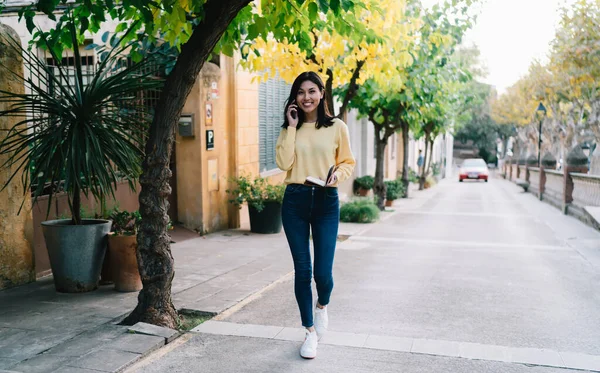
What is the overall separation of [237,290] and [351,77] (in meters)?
6.34

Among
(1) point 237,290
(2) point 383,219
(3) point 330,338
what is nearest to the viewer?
(3) point 330,338

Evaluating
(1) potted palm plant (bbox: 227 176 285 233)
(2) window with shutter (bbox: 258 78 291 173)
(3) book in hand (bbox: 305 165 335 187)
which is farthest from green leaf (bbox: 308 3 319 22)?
(2) window with shutter (bbox: 258 78 291 173)

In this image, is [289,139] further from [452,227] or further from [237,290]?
[452,227]

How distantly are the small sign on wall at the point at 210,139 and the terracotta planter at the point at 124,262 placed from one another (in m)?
4.76

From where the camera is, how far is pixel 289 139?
4426mm

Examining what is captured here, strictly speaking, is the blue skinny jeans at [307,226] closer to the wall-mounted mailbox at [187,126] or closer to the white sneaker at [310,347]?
the white sneaker at [310,347]

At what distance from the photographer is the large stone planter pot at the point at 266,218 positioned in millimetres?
11352

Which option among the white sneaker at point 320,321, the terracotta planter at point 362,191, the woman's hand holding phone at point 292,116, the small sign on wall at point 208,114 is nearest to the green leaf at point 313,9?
the woman's hand holding phone at point 292,116

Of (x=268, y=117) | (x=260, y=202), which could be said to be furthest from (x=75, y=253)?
(x=268, y=117)

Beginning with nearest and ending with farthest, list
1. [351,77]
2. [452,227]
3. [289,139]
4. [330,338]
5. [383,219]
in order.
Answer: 1. [289,139]
2. [330,338]
3. [351,77]
4. [452,227]
5. [383,219]

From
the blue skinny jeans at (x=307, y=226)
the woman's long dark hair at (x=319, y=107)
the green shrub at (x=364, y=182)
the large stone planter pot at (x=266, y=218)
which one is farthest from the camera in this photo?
the green shrub at (x=364, y=182)

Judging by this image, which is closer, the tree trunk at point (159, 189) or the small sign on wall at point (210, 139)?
the tree trunk at point (159, 189)

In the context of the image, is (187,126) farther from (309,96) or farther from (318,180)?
(318,180)

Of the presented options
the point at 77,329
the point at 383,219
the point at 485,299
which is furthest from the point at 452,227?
the point at 77,329
